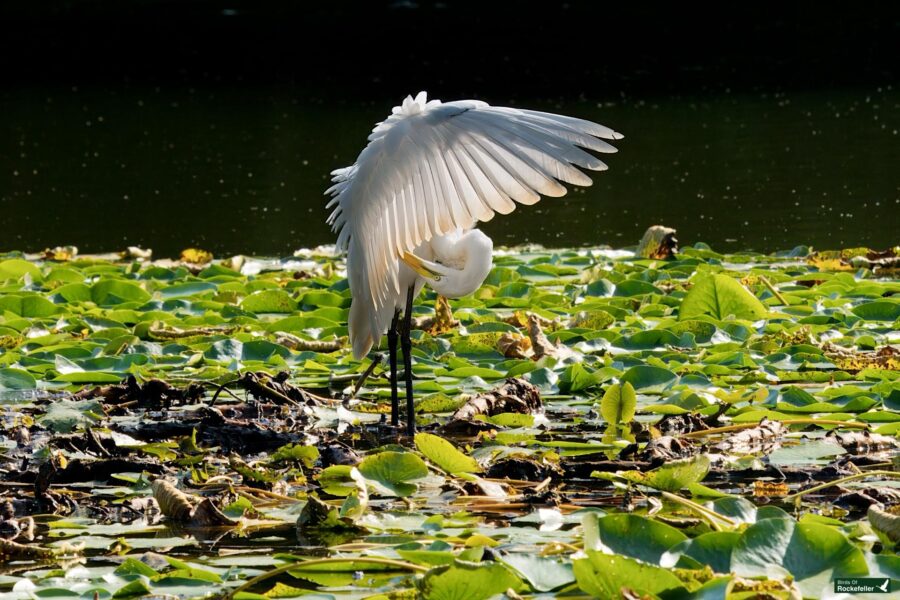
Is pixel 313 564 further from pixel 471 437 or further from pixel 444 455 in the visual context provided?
pixel 471 437

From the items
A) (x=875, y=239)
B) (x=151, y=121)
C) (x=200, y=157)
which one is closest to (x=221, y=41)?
(x=151, y=121)

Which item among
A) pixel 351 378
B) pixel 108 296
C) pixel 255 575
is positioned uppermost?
pixel 108 296

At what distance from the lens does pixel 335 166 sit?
12.5m

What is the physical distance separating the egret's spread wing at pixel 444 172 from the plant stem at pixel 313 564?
1.32 meters

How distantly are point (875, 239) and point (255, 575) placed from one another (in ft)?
20.7

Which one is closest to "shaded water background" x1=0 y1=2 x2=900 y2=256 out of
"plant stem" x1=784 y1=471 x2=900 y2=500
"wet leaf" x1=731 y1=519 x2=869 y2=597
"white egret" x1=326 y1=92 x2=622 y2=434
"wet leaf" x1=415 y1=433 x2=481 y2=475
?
"white egret" x1=326 y1=92 x2=622 y2=434

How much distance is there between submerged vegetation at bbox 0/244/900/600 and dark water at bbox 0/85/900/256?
7.63 ft

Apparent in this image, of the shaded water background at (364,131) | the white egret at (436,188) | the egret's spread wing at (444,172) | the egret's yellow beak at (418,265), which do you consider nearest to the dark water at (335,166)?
the shaded water background at (364,131)

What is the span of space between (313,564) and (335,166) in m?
9.61

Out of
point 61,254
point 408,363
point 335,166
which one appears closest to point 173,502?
point 408,363

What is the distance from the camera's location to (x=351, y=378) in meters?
5.61

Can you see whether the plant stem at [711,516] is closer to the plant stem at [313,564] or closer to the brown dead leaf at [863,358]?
the plant stem at [313,564]

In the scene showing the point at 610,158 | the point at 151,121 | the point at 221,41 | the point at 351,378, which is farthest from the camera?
the point at 221,41

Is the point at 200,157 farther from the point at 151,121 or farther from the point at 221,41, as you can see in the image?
the point at 221,41
